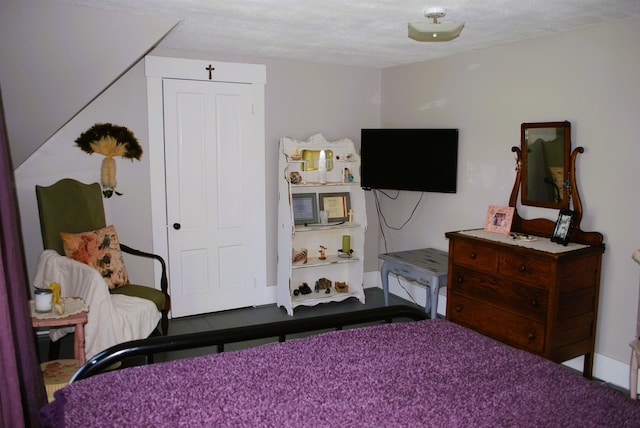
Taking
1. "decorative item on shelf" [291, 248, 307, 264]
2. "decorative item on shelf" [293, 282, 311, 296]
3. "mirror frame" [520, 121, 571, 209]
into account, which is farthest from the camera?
"decorative item on shelf" [293, 282, 311, 296]

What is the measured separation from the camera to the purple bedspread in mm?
1410

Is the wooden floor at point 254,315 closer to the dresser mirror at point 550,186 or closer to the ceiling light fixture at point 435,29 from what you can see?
the dresser mirror at point 550,186

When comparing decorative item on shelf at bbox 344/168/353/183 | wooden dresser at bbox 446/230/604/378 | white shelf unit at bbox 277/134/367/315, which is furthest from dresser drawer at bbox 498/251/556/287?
decorative item on shelf at bbox 344/168/353/183

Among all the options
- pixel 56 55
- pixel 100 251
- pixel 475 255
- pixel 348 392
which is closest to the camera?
pixel 348 392

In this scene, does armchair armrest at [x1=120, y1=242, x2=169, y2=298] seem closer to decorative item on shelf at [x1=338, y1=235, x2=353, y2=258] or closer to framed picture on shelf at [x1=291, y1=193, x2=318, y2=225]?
framed picture on shelf at [x1=291, y1=193, x2=318, y2=225]

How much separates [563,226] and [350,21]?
193 cm

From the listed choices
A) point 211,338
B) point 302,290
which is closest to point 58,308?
point 211,338

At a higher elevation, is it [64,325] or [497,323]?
[64,325]

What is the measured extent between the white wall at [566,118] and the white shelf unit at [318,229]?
0.77 m

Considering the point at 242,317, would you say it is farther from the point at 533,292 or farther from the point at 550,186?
the point at 550,186

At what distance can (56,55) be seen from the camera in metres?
2.94

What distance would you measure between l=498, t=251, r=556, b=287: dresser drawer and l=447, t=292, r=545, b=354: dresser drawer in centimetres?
26

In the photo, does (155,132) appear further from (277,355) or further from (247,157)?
(277,355)

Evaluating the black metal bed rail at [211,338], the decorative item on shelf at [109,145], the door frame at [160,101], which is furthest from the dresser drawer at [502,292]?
the decorative item on shelf at [109,145]
